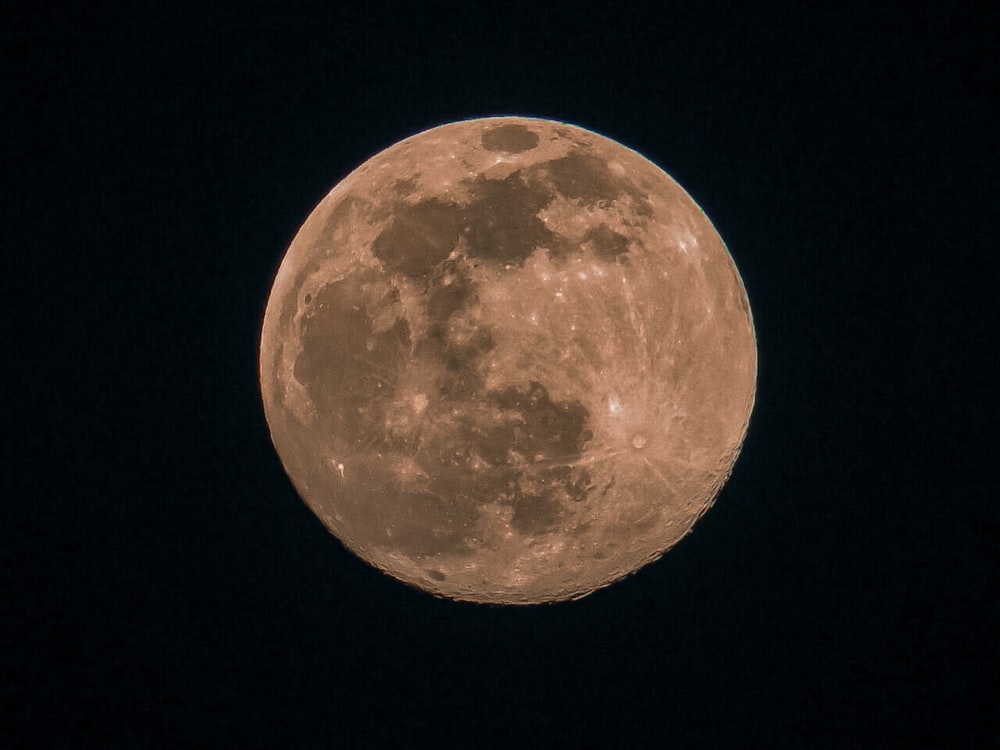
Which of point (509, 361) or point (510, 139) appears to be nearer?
point (509, 361)

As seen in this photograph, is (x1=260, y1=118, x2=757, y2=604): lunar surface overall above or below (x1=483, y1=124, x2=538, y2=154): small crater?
Result: below

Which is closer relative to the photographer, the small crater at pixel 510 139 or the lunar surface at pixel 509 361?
the lunar surface at pixel 509 361

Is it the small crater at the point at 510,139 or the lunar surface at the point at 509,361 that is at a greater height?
the small crater at the point at 510,139

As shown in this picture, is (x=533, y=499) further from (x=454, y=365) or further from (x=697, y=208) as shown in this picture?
(x=697, y=208)

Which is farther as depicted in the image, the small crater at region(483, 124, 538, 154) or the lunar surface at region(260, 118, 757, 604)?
the small crater at region(483, 124, 538, 154)

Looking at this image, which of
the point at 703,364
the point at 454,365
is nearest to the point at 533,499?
the point at 454,365
